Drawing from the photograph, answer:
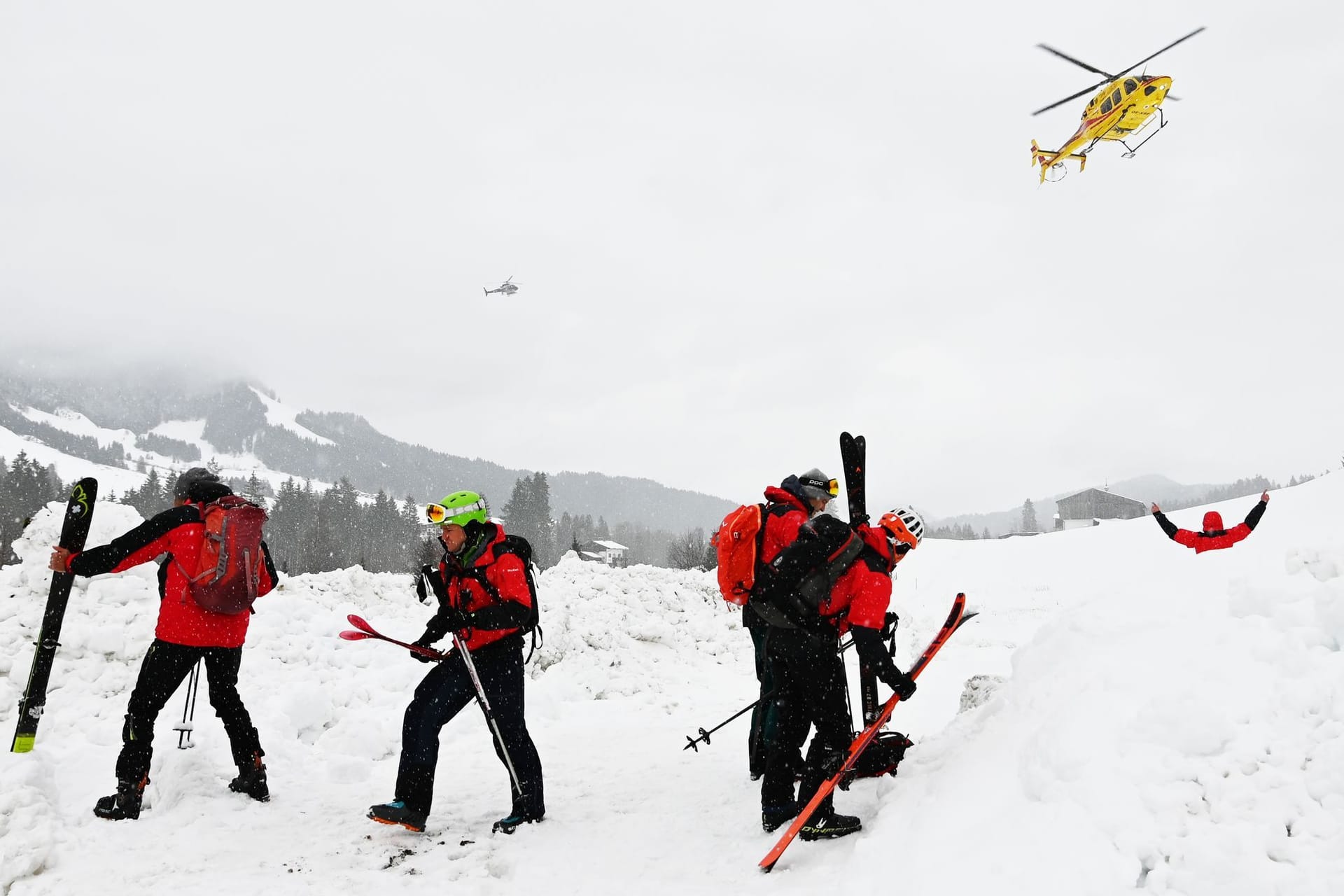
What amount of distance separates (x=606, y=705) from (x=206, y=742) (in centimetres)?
522

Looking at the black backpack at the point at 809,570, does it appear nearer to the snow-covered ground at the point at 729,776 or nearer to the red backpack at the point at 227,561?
the snow-covered ground at the point at 729,776

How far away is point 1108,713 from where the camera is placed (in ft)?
12.1

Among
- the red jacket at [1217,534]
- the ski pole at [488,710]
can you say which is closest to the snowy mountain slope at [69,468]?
the ski pole at [488,710]

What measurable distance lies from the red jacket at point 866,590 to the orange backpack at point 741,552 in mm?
788

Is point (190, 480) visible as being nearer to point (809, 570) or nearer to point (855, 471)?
point (809, 570)

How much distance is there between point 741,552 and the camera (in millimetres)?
5617

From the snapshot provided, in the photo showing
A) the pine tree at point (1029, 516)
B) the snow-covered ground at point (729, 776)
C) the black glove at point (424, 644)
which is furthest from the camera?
the pine tree at point (1029, 516)

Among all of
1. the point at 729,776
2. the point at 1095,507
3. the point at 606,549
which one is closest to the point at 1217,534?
the point at 729,776

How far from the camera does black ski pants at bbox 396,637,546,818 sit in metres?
5.32

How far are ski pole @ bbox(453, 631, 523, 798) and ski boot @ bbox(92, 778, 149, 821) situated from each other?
224cm

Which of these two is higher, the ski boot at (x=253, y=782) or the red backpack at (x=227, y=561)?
the red backpack at (x=227, y=561)

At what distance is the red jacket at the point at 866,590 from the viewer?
15.6 ft

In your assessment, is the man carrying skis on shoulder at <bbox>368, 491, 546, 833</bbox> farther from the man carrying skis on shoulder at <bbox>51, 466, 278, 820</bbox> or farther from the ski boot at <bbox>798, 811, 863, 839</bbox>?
the ski boot at <bbox>798, 811, 863, 839</bbox>

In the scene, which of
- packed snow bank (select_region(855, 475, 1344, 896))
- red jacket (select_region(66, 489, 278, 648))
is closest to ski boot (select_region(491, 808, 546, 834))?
red jacket (select_region(66, 489, 278, 648))
